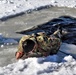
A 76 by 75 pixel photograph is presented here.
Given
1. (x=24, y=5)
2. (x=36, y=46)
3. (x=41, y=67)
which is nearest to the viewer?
(x=41, y=67)

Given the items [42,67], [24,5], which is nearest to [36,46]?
[42,67]

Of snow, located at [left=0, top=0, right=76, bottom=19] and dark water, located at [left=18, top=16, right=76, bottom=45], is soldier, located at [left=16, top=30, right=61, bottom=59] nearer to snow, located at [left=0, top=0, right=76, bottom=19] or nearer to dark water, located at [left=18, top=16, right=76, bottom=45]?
dark water, located at [left=18, top=16, right=76, bottom=45]

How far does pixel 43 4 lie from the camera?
12.2m

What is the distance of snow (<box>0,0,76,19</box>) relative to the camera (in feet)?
36.2

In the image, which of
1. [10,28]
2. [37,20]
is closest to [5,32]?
[10,28]

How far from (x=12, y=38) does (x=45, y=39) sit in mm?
1670

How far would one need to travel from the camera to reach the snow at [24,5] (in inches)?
435

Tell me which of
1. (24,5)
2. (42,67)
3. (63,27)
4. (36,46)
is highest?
(36,46)

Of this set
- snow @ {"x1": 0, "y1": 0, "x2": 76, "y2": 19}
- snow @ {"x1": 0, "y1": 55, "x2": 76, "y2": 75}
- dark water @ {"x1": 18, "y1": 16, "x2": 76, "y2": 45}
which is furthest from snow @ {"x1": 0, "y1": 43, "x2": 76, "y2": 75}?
snow @ {"x1": 0, "y1": 0, "x2": 76, "y2": 19}

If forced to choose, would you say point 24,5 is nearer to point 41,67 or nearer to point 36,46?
point 36,46

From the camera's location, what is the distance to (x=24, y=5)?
477 inches

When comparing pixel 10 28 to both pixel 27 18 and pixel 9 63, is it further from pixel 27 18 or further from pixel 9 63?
pixel 9 63

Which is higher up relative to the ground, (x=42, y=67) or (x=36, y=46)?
(x=36, y=46)

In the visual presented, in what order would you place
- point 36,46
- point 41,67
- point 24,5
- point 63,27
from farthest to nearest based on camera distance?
point 24,5
point 63,27
point 36,46
point 41,67
